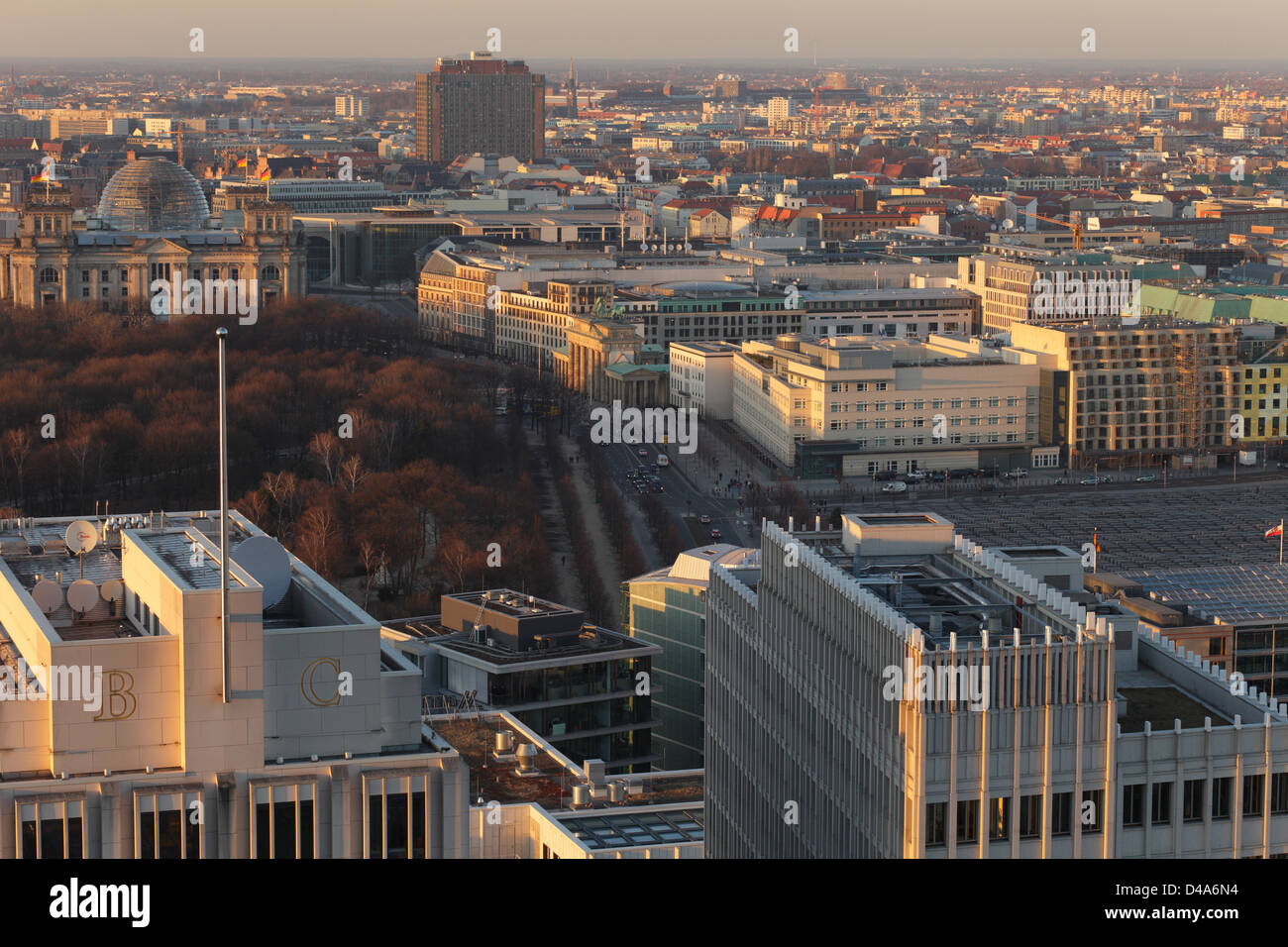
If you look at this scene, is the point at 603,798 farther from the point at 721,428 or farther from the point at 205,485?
the point at 721,428

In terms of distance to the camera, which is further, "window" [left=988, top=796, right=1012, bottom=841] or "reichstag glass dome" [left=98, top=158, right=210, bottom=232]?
"reichstag glass dome" [left=98, top=158, right=210, bottom=232]

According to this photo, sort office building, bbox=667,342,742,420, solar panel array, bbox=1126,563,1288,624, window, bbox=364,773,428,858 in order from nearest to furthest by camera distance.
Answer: window, bbox=364,773,428,858, solar panel array, bbox=1126,563,1288,624, office building, bbox=667,342,742,420

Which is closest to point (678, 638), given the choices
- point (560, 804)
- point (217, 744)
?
point (560, 804)

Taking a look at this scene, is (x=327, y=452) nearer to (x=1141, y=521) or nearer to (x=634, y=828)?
(x=1141, y=521)

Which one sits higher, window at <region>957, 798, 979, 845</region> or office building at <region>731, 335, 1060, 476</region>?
window at <region>957, 798, 979, 845</region>

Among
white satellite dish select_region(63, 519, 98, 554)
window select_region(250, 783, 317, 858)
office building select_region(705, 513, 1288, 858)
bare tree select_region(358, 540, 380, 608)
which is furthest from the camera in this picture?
bare tree select_region(358, 540, 380, 608)

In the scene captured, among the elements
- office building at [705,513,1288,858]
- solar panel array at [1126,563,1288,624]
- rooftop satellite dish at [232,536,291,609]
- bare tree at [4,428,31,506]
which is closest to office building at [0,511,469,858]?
rooftop satellite dish at [232,536,291,609]

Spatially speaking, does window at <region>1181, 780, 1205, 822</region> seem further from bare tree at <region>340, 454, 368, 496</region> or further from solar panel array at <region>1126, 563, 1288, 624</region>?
bare tree at <region>340, 454, 368, 496</region>

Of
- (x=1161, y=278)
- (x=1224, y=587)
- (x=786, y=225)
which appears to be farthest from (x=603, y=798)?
(x=786, y=225)

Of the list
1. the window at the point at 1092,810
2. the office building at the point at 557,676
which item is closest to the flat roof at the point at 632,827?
the window at the point at 1092,810
